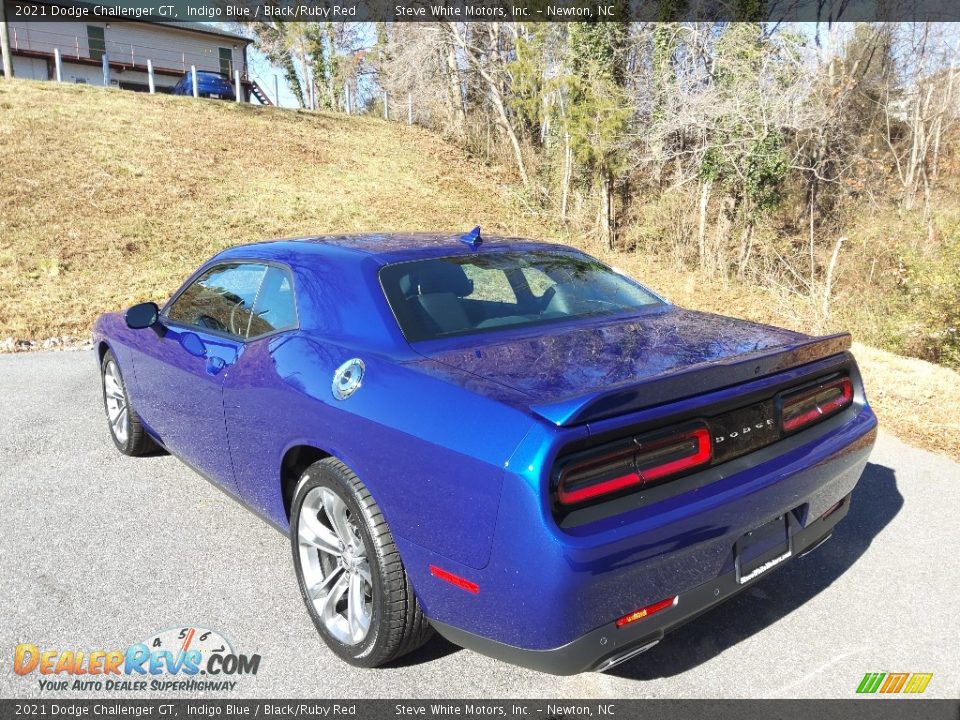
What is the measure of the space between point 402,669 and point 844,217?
17.1 metres

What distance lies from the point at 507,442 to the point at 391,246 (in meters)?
1.68

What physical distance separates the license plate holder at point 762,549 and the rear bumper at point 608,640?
1.6 inches

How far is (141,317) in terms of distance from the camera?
3930mm

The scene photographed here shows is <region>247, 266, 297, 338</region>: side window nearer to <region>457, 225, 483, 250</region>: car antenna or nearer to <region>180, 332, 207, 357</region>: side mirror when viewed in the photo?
<region>180, 332, 207, 357</region>: side mirror

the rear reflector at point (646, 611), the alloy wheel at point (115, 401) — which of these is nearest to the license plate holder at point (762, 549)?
the rear reflector at point (646, 611)

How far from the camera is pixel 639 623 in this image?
6.83 feet

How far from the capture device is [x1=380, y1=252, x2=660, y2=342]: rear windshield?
9.48 ft

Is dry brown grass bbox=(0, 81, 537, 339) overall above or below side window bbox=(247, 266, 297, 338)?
below

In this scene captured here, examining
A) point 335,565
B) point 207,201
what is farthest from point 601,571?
point 207,201

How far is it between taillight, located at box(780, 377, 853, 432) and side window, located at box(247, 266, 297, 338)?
1.98 metres

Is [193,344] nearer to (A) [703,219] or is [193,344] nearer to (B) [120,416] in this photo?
(B) [120,416]

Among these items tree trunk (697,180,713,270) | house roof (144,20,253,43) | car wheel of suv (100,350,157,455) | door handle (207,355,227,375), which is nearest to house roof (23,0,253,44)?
house roof (144,20,253,43)

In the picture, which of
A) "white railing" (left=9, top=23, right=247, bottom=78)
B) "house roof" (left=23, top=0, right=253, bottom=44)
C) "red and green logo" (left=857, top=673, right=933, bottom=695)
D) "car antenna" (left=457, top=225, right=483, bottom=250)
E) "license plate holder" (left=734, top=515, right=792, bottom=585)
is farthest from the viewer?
"house roof" (left=23, top=0, right=253, bottom=44)

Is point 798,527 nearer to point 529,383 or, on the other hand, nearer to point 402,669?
point 529,383
